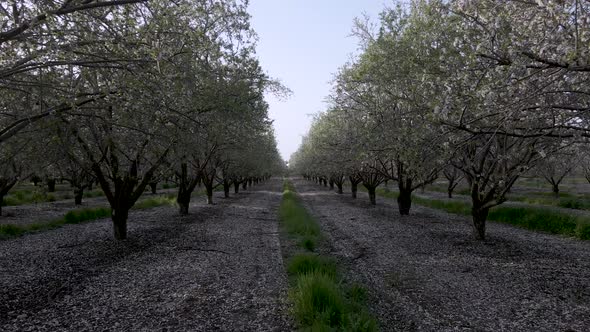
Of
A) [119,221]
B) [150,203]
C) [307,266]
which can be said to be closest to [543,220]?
[307,266]

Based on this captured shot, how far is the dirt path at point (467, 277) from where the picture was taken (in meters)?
10.3

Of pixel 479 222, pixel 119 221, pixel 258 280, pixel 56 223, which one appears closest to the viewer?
pixel 258 280

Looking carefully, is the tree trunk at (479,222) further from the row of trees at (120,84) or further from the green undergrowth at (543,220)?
the row of trees at (120,84)

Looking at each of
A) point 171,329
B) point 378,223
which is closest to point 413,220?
point 378,223

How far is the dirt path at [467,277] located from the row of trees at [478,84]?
296 centimetres

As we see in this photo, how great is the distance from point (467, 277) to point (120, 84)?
42.1ft

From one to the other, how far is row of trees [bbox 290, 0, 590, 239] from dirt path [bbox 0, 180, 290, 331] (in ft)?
22.7

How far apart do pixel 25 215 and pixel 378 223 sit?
87.9 feet

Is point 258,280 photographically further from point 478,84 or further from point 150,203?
point 150,203

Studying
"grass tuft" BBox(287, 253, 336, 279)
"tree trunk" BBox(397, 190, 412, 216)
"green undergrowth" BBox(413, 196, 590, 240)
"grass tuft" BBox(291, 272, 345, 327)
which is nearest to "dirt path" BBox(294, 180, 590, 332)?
"grass tuft" BBox(287, 253, 336, 279)

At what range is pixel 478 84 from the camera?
31.1ft

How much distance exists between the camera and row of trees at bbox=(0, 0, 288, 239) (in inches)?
329

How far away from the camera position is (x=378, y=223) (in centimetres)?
2753

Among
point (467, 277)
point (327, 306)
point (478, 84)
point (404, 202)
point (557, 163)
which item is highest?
point (478, 84)
